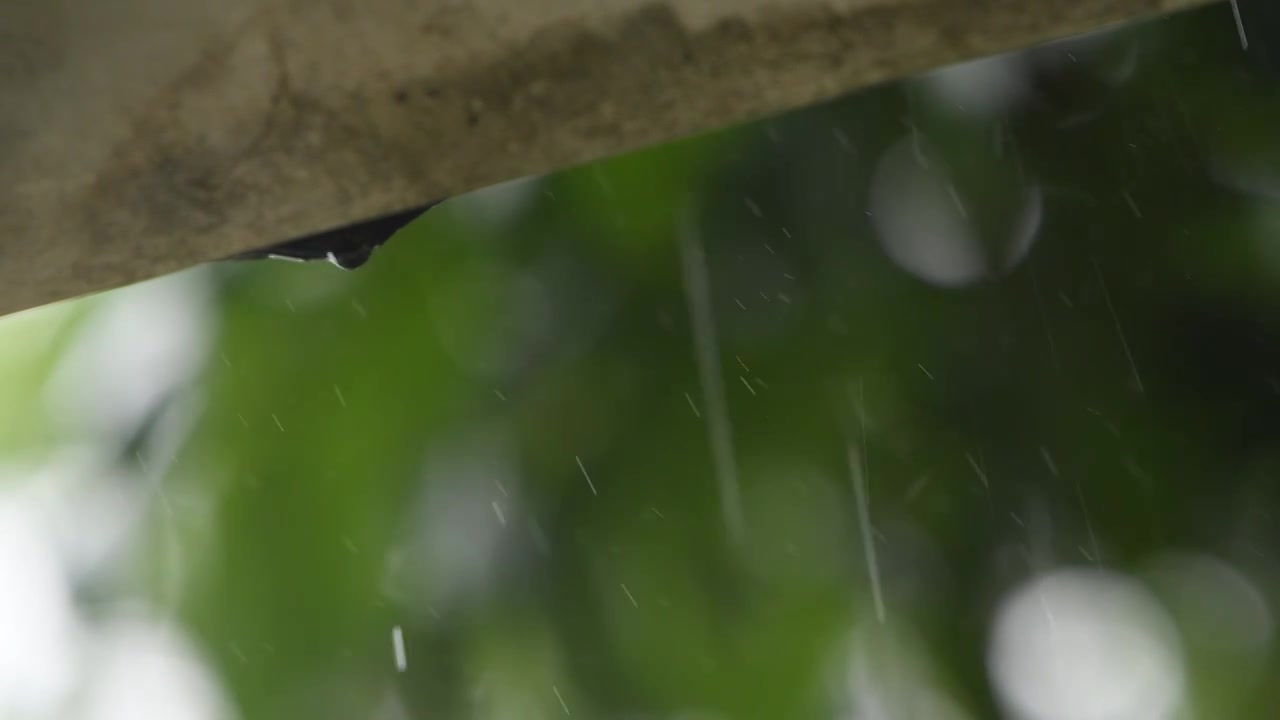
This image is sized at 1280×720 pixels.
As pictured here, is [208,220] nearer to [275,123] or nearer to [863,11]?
[275,123]

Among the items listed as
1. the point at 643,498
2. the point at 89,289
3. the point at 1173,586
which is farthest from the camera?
the point at 643,498

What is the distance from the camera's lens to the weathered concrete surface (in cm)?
111

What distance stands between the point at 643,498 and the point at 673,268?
869 millimetres

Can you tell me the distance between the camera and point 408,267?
472 cm

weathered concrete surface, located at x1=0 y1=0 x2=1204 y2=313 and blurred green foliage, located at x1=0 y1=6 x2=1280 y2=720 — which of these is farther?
blurred green foliage, located at x1=0 y1=6 x2=1280 y2=720

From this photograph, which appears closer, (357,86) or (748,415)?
(357,86)

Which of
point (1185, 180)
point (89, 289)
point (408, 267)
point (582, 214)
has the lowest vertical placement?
point (408, 267)

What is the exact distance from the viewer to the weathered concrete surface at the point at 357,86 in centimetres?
111

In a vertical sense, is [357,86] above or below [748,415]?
above

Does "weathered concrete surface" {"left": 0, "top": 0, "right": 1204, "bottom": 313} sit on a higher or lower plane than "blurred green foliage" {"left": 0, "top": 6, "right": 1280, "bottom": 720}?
higher

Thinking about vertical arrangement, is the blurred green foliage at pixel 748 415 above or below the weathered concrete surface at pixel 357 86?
below

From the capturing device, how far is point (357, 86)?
3.73 ft

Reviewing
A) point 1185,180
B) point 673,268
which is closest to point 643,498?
point 673,268

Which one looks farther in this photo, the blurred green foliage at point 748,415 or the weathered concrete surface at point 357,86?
the blurred green foliage at point 748,415
